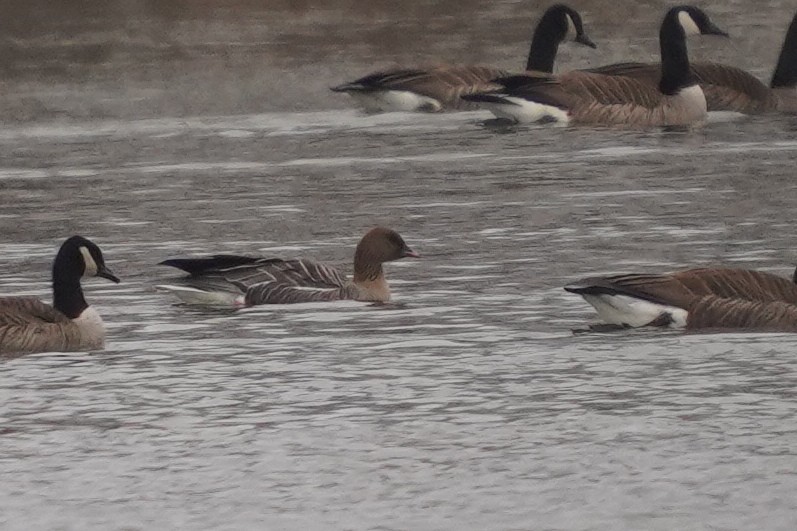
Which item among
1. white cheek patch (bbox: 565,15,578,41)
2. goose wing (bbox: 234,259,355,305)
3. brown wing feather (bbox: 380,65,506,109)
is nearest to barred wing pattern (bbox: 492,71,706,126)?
brown wing feather (bbox: 380,65,506,109)

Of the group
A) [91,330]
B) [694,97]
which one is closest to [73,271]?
[91,330]

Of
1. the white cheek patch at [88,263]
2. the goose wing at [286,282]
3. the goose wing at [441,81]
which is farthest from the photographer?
the goose wing at [441,81]

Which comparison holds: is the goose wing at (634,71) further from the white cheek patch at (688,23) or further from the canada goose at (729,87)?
the white cheek patch at (688,23)

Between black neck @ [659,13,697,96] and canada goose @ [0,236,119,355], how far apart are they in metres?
12.5

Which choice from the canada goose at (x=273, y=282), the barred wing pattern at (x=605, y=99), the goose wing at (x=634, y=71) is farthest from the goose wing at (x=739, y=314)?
the goose wing at (x=634, y=71)

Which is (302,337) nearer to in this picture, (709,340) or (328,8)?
(709,340)

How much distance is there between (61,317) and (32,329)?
0.21 m

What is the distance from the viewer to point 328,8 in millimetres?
34906

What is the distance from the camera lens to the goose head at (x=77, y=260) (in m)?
12.1

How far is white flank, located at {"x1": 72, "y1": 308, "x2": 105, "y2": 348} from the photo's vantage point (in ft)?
38.8

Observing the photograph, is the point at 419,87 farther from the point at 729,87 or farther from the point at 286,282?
the point at 286,282

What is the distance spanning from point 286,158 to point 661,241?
6.30 meters

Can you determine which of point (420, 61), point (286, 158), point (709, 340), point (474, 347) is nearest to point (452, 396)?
point (474, 347)

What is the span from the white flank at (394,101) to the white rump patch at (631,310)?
12.1 m
